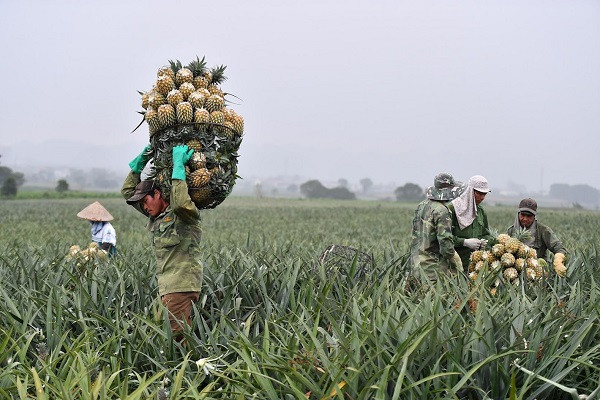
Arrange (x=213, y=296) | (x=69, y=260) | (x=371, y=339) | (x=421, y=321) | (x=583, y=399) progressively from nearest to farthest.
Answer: (x=583, y=399), (x=371, y=339), (x=421, y=321), (x=213, y=296), (x=69, y=260)

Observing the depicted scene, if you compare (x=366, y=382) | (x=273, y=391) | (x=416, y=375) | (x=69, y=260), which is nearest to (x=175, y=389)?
(x=273, y=391)

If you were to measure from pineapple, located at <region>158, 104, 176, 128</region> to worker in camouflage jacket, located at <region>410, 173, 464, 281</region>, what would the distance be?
9.59ft

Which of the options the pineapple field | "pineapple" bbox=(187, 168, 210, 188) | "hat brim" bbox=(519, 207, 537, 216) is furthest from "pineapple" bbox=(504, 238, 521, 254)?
"pineapple" bbox=(187, 168, 210, 188)

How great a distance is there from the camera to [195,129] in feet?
15.5

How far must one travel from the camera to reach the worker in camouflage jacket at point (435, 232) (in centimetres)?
623

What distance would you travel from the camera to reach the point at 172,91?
4812mm

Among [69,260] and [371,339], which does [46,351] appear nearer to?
[371,339]

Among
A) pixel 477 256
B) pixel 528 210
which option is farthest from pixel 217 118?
pixel 528 210

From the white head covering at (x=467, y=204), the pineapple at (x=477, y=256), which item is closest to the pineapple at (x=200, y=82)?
the white head covering at (x=467, y=204)

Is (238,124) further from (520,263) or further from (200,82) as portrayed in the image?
(520,263)

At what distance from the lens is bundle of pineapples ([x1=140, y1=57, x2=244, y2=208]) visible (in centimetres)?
469

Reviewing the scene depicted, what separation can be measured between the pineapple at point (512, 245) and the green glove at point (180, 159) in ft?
10.5

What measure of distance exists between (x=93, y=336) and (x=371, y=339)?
2017mm

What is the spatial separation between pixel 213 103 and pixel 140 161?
2.80 ft
